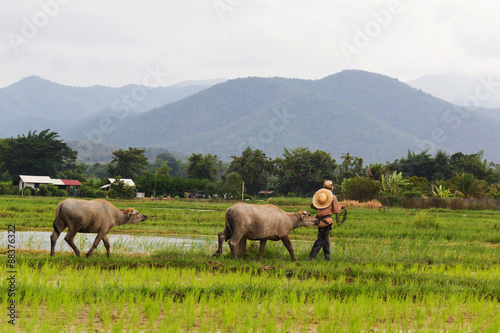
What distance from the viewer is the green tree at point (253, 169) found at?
266ft

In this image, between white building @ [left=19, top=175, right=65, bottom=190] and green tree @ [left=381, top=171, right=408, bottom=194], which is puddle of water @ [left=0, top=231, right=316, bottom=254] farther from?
white building @ [left=19, top=175, right=65, bottom=190]

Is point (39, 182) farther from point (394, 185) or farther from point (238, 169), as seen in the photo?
point (394, 185)

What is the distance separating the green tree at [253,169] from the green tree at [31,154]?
24650mm

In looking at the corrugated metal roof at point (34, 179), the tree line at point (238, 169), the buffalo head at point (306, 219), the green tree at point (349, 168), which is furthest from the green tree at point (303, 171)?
the buffalo head at point (306, 219)

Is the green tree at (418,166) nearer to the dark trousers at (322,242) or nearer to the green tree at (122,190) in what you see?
the green tree at (122,190)

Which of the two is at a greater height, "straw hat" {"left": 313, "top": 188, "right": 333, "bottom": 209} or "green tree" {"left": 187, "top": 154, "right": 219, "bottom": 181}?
"green tree" {"left": 187, "top": 154, "right": 219, "bottom": 181}

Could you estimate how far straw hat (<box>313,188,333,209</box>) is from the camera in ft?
41.5

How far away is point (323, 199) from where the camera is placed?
12648 millimetres

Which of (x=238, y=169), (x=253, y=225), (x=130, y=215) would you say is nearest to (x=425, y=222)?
(x=253, y=225)

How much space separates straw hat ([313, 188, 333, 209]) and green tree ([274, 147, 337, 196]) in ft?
216

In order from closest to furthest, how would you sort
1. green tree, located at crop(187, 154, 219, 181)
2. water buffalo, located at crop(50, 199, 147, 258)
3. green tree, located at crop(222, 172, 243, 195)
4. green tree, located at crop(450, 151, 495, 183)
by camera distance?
water buffalo, located at crop(50, 199, 147, 258) < green tree, located at crop(222, 172, 243, 195) < green tree, located at crop(450, 151, 495, 183) < green tree, located at crop(187, 154, 219, 181)

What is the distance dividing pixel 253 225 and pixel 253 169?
69194mm

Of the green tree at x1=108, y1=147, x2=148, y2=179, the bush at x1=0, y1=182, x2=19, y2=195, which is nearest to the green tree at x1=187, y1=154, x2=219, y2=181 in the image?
the green tree at x1=108, y1=147, x2=148, y2=179

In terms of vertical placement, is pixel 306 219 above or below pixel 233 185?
below
